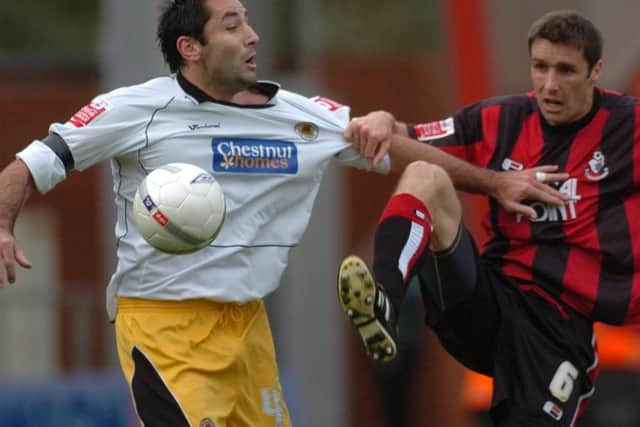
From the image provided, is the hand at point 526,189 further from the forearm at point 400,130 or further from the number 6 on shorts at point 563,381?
the number 6 on shorts at point 563,381

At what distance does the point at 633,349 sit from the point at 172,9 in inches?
245

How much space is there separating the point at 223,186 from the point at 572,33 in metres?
1.70

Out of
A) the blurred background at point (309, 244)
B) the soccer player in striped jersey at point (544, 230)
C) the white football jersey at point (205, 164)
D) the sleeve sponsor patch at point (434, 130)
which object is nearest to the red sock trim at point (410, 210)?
the soccer player in striped jersey at point (544, 230)

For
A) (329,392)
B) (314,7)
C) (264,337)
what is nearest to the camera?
(264,337)

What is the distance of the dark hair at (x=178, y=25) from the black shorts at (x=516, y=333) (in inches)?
57.3

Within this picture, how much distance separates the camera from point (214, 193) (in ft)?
23.7

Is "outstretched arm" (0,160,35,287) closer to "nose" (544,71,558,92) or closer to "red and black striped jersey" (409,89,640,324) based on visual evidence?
"red and black striped jersey" (409,89,640,324)

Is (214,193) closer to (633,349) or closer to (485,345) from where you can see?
(485,345)

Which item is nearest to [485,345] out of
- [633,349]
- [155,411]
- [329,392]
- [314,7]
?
[155,411]

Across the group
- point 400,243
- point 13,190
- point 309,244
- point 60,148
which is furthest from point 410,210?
point 309,244

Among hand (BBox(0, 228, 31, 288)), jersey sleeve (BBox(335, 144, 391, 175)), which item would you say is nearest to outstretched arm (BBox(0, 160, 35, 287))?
hand (BBox(0, 228, 31, 288))

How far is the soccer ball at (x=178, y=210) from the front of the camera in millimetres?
7145

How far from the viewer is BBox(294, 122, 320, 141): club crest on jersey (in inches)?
310

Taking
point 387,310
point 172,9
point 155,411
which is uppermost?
point 172,9
